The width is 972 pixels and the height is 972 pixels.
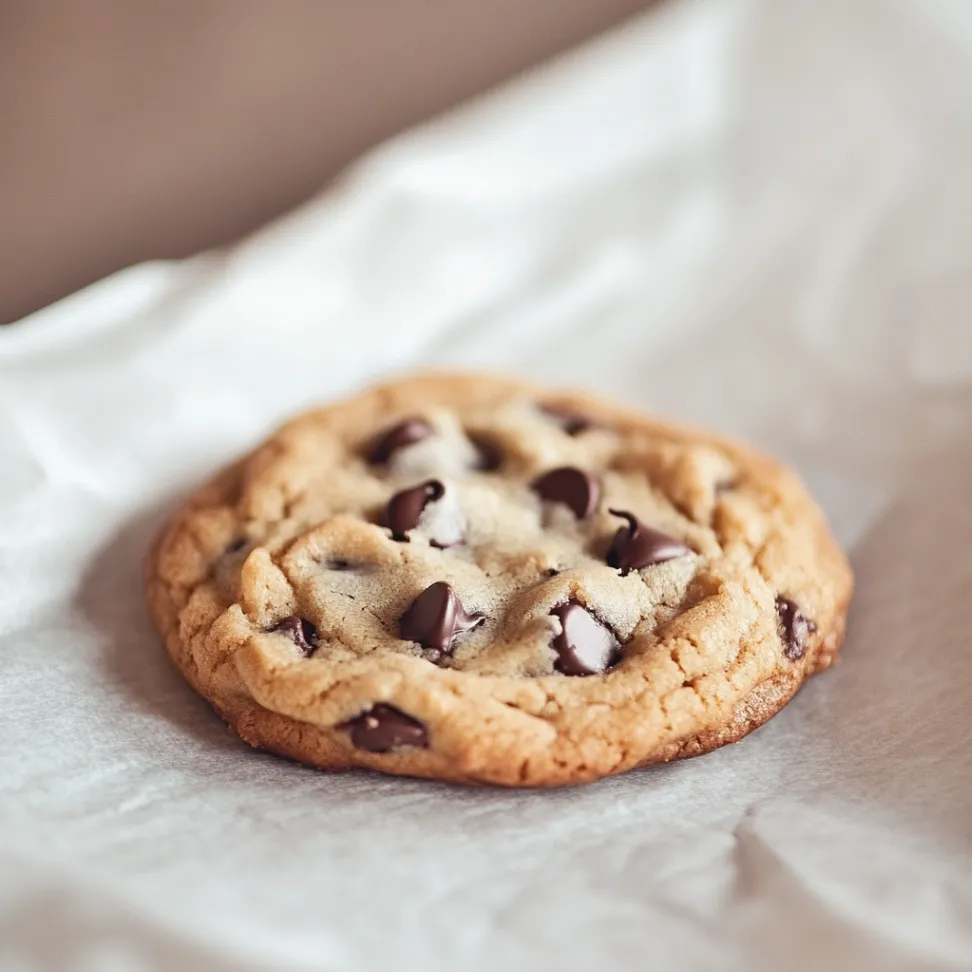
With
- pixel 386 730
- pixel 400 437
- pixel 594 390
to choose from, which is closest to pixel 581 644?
pixel 386 730

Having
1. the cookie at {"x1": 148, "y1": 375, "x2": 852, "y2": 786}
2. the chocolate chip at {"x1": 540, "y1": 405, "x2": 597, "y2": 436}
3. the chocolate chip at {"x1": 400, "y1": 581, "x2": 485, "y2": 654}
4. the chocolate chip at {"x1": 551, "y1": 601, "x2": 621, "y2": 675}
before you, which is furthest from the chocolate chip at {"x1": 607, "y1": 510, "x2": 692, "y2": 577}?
the chocolate chip at {"x1": 540, "y1": 405, "x2": 597, "y2": 436}

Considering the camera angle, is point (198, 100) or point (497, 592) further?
point (198, 100)

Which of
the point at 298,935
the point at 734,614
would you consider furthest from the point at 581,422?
the point at 298,935

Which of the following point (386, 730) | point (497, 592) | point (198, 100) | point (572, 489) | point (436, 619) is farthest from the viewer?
point (198, 100)

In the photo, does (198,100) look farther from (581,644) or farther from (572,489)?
(581,644)

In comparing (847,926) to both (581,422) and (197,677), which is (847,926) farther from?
(581,422)

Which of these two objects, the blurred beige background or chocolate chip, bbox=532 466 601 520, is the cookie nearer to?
chocolate chip, bbox=532 466 601 520
